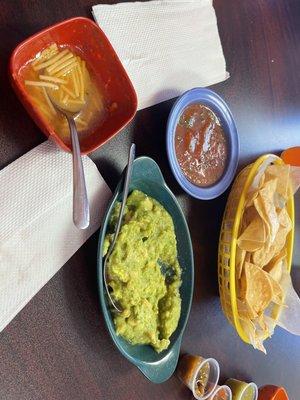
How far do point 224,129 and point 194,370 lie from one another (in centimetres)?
74

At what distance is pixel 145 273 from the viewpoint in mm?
1302

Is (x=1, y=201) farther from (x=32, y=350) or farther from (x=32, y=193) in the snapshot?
(x=32, y=350)

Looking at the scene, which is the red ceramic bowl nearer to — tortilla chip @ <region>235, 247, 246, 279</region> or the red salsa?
the red salsa

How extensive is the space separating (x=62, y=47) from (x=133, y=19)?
304 millimetres

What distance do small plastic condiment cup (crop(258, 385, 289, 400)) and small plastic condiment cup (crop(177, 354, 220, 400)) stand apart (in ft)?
0.98

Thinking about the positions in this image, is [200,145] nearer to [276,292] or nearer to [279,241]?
[279,241]

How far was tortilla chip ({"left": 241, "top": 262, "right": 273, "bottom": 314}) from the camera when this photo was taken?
1.52 m

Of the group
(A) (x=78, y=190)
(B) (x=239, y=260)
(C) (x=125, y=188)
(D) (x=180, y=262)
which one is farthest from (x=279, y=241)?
(A) (x=78, y=190)

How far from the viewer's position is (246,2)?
1777 mm

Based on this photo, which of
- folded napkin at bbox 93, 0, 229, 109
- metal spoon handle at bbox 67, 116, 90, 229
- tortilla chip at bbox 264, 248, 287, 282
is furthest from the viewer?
tortilla chip at bbox 264, 248, 287, 282

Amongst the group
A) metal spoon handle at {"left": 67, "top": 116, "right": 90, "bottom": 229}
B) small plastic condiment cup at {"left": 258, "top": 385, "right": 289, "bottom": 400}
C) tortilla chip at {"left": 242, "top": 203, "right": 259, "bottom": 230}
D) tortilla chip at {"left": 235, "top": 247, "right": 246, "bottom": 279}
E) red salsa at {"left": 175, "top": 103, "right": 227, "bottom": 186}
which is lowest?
small plastic condiment cup at {"left": 258, "top": 385, "right": 289, "bottom": 400}

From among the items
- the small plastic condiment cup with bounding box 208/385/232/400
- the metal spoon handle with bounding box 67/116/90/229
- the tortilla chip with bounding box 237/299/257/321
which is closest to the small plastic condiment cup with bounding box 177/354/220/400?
the small plastic condiment cup with bounding box 208/385/232/400

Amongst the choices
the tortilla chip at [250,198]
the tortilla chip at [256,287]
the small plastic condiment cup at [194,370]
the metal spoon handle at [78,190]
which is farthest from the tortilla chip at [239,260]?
the metal spoon handle at [78,190]

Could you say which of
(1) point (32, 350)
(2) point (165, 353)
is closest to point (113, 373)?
(2) point (165, 353)
